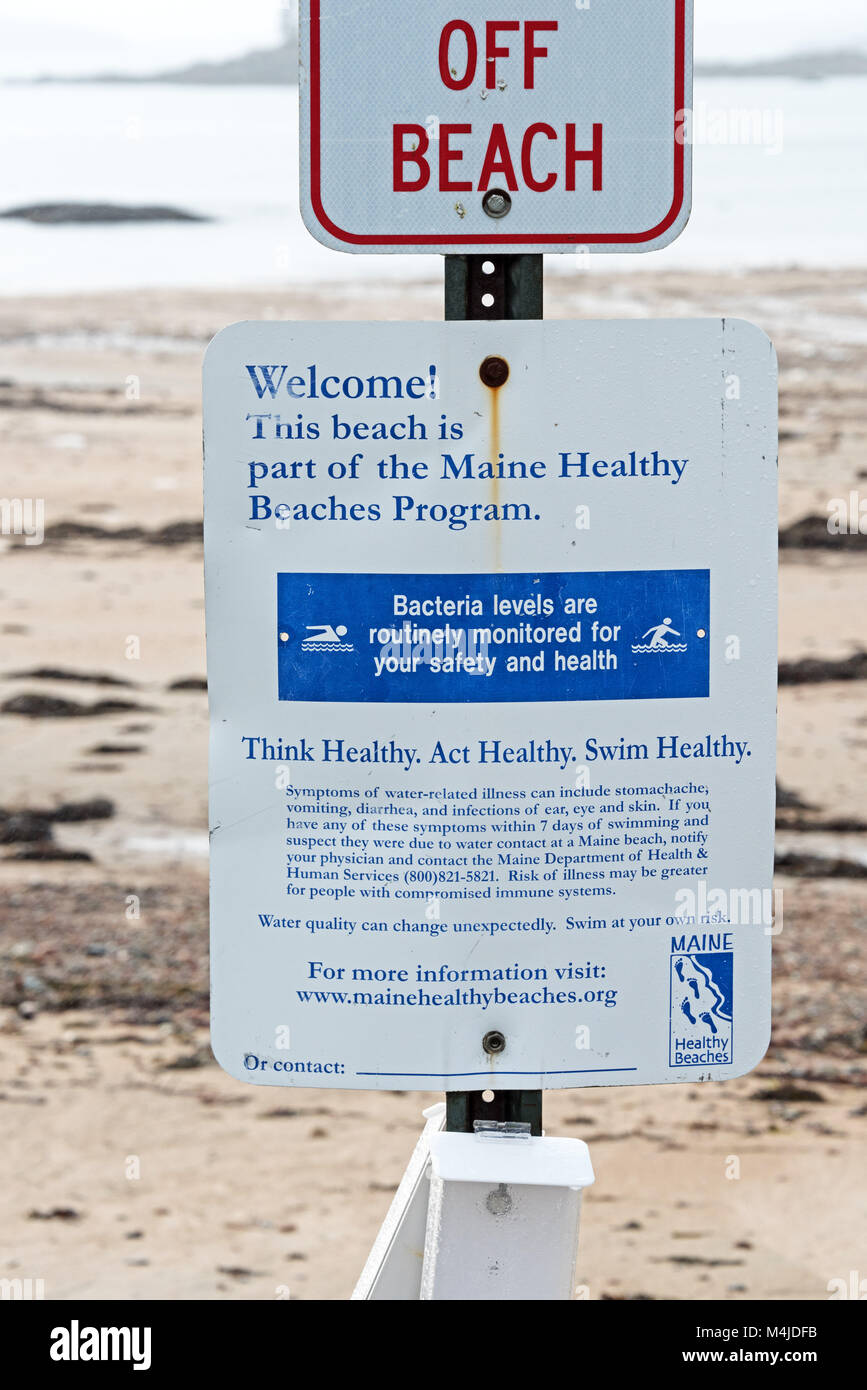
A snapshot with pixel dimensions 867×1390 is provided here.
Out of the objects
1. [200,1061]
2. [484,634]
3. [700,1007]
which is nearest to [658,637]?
[484,634]

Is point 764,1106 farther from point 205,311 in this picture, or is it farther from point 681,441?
point 205,311

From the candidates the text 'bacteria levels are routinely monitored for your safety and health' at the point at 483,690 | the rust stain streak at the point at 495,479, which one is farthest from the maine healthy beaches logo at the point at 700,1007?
the rust stain streak at the point at 495,479

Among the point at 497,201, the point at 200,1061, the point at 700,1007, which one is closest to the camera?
the point at 497,201

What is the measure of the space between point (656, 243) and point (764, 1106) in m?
3.87

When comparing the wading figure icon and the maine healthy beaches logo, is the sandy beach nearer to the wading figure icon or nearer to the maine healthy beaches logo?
the maine healthy beaches logo

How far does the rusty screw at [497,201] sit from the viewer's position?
72.0 inches

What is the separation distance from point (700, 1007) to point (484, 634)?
521 mm

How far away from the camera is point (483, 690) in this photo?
1862 mm

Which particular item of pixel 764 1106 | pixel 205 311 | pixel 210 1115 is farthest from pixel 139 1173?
pixel 205 311

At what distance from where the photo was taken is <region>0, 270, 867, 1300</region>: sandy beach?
450 cm

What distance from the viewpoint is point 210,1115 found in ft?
16.9

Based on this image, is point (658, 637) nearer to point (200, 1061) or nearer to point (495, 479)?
point (495, 479)

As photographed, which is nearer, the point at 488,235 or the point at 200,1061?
the point at 488,235

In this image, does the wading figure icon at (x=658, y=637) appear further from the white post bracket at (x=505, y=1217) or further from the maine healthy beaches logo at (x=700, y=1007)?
the white post bracket at (x=505, y=1217)
